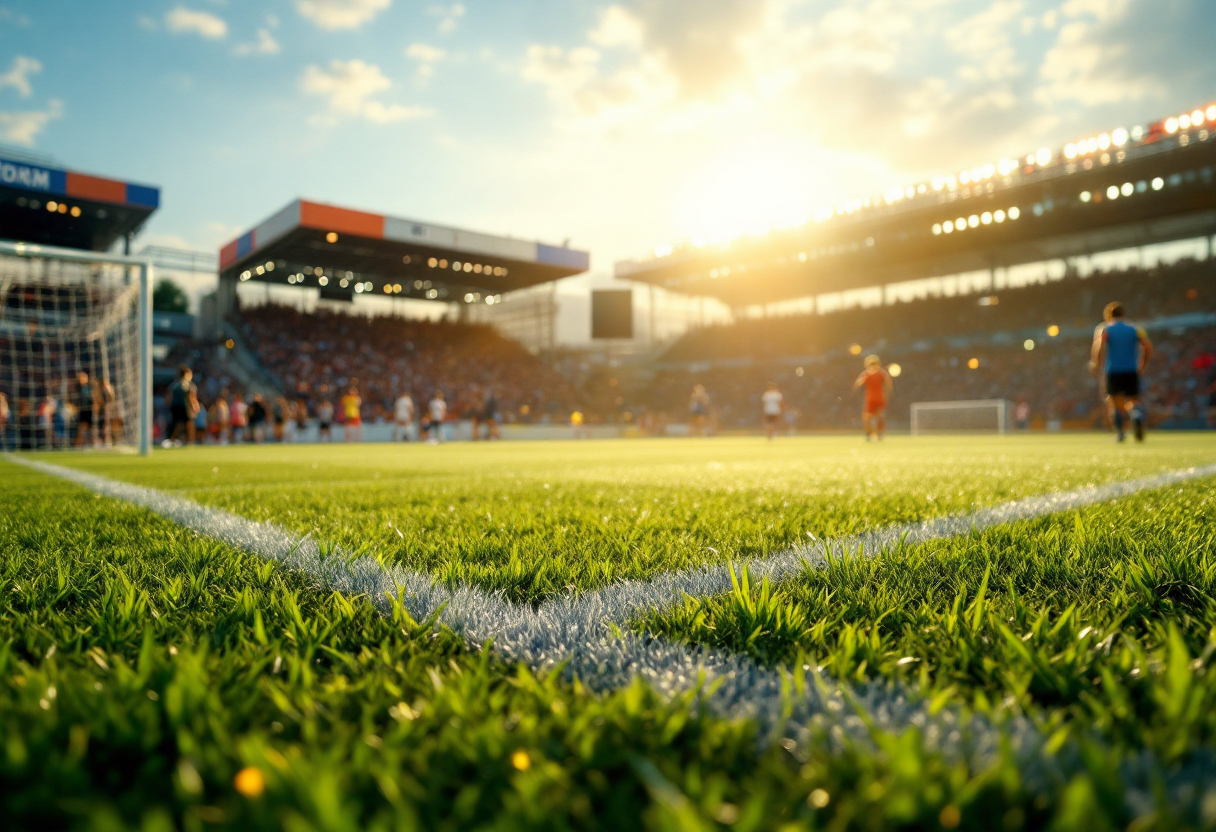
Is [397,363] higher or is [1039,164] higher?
[1039,164]

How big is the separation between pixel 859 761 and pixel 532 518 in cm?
214

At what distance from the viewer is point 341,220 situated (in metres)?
25.2

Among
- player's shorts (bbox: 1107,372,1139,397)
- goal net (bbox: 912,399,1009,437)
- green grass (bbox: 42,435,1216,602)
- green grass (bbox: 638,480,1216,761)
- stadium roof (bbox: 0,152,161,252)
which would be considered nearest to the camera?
green grass (bbox: 638,480,1216,761)

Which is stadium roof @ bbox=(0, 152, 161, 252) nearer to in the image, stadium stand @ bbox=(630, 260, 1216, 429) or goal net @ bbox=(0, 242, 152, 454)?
goal net @ bbox=(0, 242, 152, 454)

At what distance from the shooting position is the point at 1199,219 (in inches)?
1153

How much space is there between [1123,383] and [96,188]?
96.2 feet

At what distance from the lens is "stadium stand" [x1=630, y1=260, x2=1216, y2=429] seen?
89.3 feet

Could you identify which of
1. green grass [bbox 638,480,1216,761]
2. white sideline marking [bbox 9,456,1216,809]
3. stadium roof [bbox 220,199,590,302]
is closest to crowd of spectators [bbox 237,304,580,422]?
stadium roof [bbox 220,199,590,302]

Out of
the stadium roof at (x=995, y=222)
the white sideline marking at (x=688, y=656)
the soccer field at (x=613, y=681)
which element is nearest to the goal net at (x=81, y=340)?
the soccer field at (x=613, y=681)

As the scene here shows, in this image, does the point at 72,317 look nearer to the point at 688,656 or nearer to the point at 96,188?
the point at 96,188

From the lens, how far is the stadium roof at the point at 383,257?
2570cm

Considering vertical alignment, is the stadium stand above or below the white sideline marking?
above

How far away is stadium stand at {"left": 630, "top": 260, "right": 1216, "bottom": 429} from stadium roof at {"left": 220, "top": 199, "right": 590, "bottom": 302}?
11683 mm

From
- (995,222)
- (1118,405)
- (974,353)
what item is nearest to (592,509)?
(1118,405)
